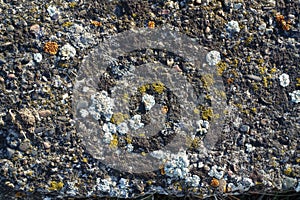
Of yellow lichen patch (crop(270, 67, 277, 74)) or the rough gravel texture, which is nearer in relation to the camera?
the rough gravel texture

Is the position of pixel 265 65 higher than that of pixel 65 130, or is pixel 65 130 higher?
pixel 265 65

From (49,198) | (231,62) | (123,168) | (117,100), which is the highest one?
(231,62)

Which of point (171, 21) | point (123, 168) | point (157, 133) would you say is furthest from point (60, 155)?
point (171, 21)

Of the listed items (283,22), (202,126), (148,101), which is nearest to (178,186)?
(202,126)

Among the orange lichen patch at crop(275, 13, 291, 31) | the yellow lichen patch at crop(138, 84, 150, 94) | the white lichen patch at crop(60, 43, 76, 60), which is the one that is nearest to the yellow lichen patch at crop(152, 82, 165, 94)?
the yellow lichen patch at crop(138, 84, 150, 94)

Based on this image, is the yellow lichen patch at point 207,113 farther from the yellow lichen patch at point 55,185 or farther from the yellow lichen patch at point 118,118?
the yellow lichen patch at point 55,185

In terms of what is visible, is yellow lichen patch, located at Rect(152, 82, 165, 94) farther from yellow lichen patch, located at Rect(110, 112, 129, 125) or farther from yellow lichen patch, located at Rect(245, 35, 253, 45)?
yellow lichen patch, located at Rect(245, 35, 253, 45)

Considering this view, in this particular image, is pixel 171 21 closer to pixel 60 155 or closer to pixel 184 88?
pixel 184 88
